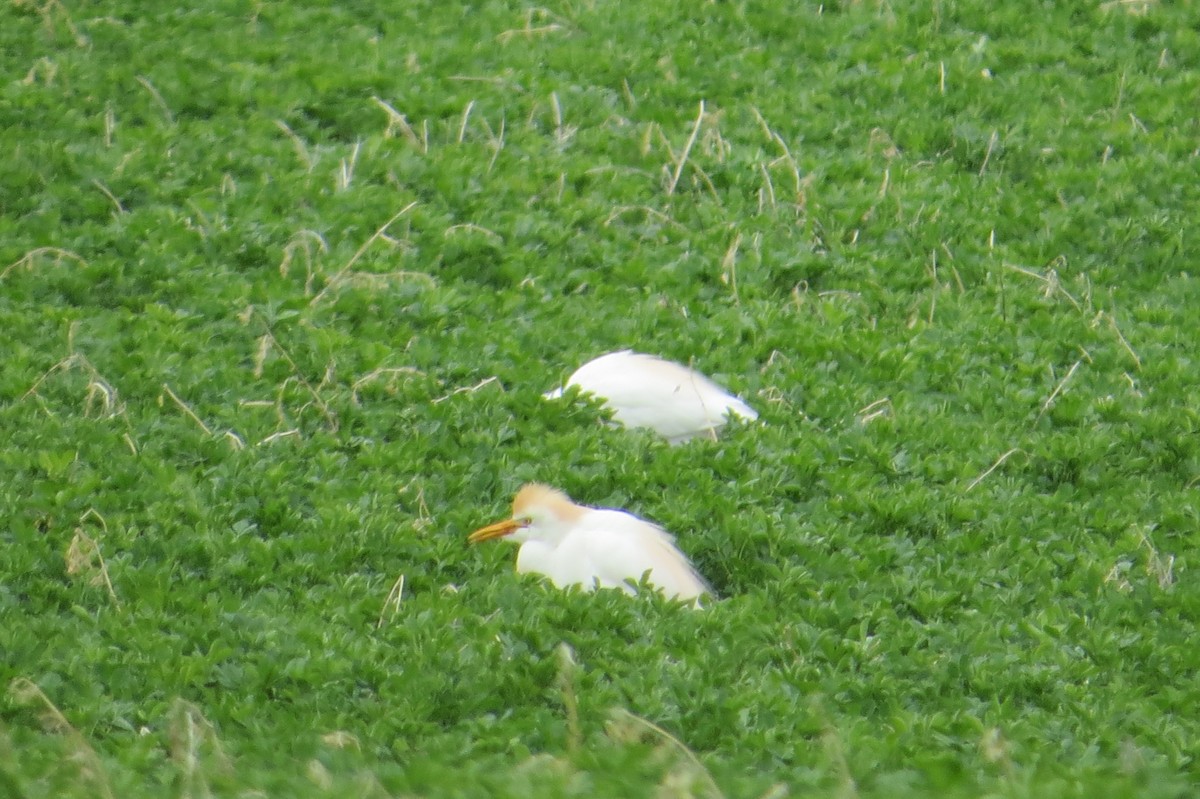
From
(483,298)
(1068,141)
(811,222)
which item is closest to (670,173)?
(811,222)

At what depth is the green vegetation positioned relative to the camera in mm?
4504

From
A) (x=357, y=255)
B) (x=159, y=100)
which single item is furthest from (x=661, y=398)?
(x=159, y=100)

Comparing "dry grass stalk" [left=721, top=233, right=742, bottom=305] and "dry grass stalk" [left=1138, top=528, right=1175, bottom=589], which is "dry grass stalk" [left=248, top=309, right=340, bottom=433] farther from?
"dry grass stalk" [left=1138, top=528, right=1175, bottom=589]

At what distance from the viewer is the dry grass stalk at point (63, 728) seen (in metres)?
3.61

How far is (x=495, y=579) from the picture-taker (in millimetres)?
5340

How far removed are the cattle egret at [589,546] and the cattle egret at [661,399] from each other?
84 centimetres

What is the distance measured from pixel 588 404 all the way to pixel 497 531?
100cm

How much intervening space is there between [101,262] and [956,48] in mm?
5581

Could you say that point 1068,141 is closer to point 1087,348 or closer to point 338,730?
point 1087,348

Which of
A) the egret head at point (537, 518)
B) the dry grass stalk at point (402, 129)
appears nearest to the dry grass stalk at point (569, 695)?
the egret head at point (537, 518)

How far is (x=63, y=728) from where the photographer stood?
14.2 feet

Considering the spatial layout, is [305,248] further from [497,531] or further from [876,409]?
[876,409]

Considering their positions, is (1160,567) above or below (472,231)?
above

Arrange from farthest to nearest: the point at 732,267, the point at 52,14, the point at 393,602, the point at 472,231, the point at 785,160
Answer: the point at 52,14, the point at 785,160, the point at 472,231, the point at 732,267, the point at 393,602
